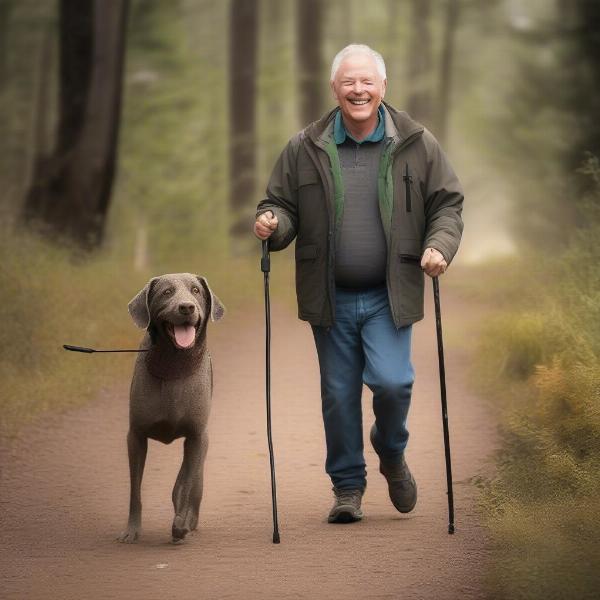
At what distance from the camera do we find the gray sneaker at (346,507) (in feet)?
23.4

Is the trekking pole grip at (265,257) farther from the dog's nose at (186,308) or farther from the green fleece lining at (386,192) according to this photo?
the dog's nose at (186,308)

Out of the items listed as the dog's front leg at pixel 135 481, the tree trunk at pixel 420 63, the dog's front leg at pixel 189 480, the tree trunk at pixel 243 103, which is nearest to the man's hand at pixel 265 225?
the dog's front leg at pixel 189 480

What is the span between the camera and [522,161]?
103ft

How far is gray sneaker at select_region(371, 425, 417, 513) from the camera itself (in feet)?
23.6

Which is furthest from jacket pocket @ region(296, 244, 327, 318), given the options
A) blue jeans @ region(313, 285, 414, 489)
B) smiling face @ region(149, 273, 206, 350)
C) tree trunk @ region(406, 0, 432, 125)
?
tree trunk @ region(406, 0, 432, 125)

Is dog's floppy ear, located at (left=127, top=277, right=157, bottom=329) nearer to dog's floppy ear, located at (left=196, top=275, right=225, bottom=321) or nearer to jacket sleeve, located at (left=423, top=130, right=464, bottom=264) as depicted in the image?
dog's floppy ear, located at (left=196, top=275, right=225, bottom=321)

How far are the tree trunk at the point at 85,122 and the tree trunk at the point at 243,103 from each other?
25.6ft

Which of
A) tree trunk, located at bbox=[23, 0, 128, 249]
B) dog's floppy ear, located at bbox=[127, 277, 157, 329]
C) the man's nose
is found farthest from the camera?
tree trunk, located at bbox=[23, 0, 128, 249]

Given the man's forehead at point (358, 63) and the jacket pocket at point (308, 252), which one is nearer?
the man's forehead at point (358, 63)

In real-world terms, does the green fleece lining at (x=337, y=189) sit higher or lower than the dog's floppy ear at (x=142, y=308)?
higher

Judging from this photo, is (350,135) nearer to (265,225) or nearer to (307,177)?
(307,177)

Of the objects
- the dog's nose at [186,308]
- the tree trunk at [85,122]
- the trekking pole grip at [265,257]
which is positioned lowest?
the dog's nose at [186,308]

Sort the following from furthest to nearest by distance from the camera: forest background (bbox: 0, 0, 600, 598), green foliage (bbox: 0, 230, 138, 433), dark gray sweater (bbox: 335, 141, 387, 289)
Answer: green foliage (bbox: 0, 230, 138, 433)
forest background (bbox: 0, 0, 600, 598)
dark gray sweater (bbox: 335, 141, 387, 289)

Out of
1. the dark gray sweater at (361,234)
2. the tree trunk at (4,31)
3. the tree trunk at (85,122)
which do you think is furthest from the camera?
the tree trunk at (4,31)
